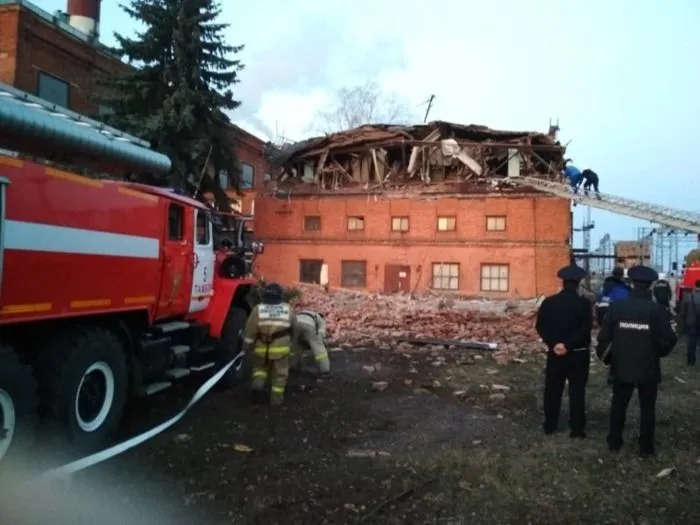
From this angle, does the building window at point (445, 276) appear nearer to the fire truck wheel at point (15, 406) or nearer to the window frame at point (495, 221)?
the window frame at point (495, 221)

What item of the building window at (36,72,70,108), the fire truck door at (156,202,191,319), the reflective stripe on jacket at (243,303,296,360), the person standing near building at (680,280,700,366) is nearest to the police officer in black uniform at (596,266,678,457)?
the reflective stripe on jacket at (243,303,296,360)

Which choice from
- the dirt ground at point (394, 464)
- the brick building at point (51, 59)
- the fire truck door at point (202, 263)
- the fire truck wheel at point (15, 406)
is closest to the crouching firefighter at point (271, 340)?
the dirt ground at point (394, 464)

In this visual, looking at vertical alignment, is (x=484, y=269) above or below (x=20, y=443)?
above

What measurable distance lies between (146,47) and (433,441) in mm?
17426

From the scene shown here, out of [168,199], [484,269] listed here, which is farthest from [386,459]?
[484,269]

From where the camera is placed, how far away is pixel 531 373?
34.1ft

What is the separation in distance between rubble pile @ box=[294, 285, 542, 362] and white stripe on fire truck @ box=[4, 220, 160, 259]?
326 inches

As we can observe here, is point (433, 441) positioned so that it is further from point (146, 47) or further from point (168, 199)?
point (146, 47)

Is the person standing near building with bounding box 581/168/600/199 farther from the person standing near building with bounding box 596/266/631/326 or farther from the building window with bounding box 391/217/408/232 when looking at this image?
the person standing near building with bounding box 596/266/631/326

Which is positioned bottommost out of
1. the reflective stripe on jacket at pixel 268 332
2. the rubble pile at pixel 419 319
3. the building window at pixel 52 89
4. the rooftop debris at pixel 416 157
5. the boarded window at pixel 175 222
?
the rubble pile at pixel 419 319

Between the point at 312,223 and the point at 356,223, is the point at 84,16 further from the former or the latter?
the point at 356,223

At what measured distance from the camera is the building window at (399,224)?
26.5m

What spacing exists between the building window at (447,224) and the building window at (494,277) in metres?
2.22

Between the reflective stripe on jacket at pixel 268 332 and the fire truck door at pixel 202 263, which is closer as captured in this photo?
the reflective stripe on jacket at pixel 268 332
